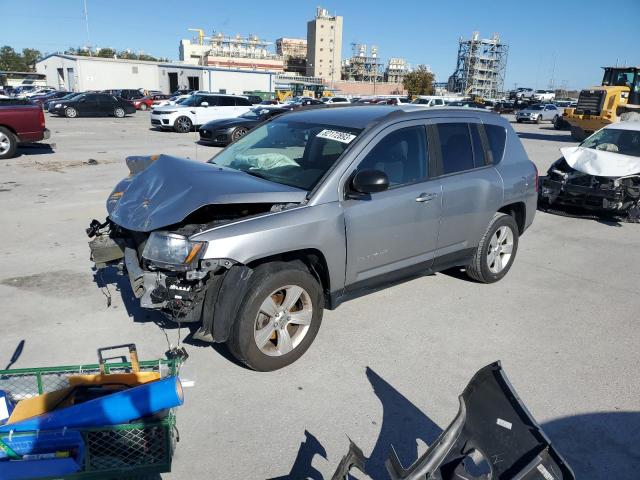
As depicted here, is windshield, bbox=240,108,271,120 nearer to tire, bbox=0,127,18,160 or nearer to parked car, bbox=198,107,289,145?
parked car, bbox=198,107,289,145

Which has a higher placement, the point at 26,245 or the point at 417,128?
the point at 417,128

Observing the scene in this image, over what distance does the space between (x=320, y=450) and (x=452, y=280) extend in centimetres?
327

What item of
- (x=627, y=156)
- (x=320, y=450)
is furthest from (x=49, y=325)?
(x=627, y=156)

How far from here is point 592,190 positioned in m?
8.62

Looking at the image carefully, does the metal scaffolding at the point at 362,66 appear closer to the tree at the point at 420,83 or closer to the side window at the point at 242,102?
the tree at the point at 420,83

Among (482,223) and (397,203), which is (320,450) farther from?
(482,223)

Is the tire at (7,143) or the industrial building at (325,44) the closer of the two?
the tire at (7,143)

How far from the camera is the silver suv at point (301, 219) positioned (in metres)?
3.41

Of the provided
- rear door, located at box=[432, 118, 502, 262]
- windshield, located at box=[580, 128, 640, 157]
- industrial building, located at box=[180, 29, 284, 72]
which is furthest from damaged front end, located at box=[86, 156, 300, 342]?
industrial building, located at box=[180, 29, 284, 72]

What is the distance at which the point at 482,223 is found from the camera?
5.15 metres

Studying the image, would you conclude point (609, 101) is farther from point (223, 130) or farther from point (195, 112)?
point (195, 112)

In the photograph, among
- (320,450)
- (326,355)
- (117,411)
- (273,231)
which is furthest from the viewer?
(326,355)

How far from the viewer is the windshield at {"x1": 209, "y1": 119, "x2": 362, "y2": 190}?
162 inches

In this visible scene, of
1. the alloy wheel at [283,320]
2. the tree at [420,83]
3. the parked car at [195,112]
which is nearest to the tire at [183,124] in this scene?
the parked car at [195,112]
